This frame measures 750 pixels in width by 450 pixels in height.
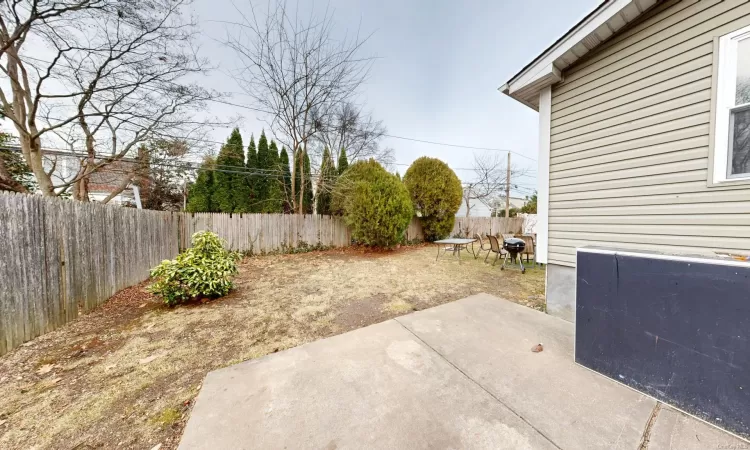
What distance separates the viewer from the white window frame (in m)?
2.21

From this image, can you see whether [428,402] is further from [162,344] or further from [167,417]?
[162,344]

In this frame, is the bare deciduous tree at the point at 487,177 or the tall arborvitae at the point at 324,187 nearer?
the tall arborvitae at the point at 324,187

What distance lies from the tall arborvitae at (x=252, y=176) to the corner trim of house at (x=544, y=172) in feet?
Answer: 42.5

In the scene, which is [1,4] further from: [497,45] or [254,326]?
[497,45]

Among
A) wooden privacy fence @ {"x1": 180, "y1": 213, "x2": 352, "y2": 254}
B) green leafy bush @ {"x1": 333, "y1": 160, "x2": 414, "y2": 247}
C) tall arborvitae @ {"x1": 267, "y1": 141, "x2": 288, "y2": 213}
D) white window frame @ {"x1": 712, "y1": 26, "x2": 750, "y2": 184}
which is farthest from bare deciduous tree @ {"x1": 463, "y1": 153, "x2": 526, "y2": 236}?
white window frame @ {"x1": 712, "y1": 26, "x2": 750, "y2": 184}

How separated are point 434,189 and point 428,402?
1041 cm

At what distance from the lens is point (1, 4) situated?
4.05 metres

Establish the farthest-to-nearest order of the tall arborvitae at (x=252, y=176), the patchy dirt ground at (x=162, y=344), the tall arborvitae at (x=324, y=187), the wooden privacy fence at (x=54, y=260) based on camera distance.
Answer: the tall arborvitae at (x=252, y=176) → the tall arborvitae at (x=324, y=187) → the wooden privacy fence at (x=54, y=260) → the patchy dirt ground at (x=162, y=344)

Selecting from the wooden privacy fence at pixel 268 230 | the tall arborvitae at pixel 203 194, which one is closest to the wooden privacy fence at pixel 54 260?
the wooden privacy fence at pixel 268 230

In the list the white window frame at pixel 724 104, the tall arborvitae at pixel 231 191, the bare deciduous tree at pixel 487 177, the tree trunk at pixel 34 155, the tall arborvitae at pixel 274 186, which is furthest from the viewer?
the bare deciduous tree at pixel 487 177

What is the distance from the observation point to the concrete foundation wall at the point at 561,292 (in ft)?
10.9

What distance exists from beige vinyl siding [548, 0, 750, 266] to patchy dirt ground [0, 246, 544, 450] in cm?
182

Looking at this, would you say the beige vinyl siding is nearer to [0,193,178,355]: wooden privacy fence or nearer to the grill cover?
the grill cover

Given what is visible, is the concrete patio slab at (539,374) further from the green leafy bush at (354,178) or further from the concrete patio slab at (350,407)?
the green leafy bush at (354,178)
